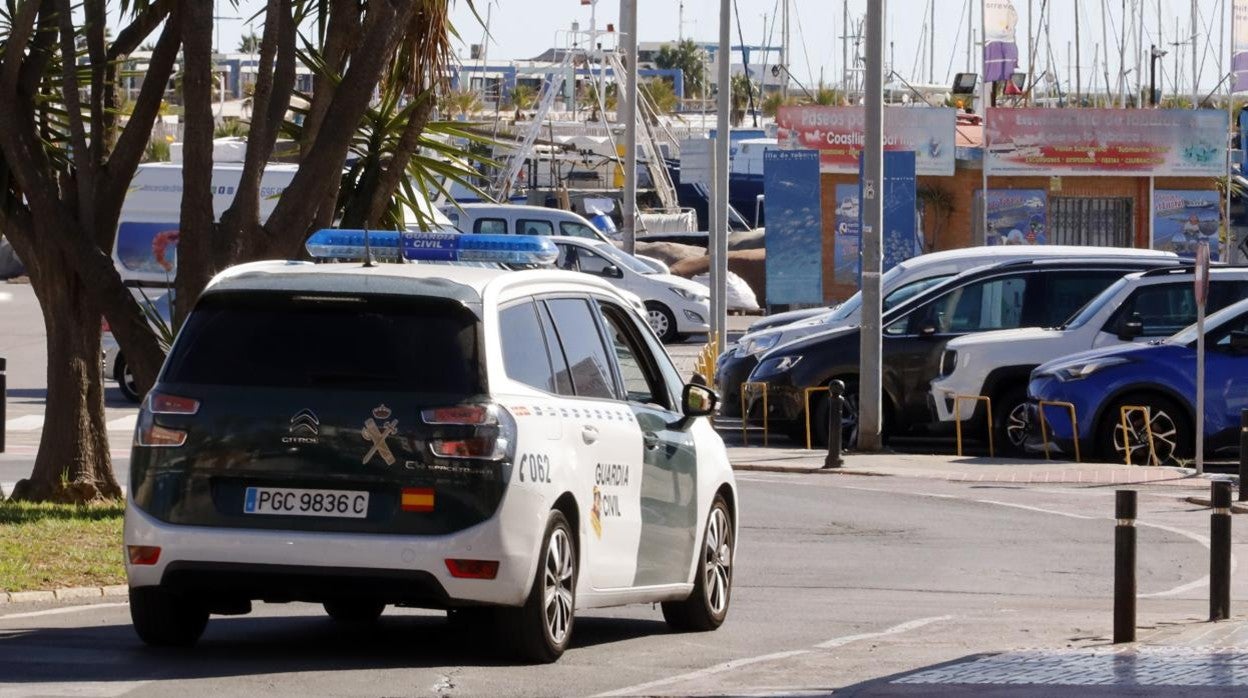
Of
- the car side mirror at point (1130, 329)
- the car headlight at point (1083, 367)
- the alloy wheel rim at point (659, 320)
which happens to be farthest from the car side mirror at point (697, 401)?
the alloy wheel rim at point (659, 320)

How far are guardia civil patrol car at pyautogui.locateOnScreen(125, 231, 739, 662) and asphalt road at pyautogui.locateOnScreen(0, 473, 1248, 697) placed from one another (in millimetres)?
327

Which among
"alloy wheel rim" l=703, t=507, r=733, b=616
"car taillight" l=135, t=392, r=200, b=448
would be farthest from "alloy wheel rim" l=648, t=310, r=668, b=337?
"car taillight" l=135, t=392, r=200, b=448

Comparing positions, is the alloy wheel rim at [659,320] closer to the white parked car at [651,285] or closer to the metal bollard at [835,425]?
the white parked car at [651,285]

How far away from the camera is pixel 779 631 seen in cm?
1049

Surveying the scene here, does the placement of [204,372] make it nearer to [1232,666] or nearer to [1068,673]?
[1068,673]

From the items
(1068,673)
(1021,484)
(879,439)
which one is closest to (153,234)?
(879,439)

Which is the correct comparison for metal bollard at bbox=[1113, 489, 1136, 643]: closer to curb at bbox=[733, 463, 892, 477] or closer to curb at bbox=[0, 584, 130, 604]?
curb at bbox=[0, 584, 130, 604]

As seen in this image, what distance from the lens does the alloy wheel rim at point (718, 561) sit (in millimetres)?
10492

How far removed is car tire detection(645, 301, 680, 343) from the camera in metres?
37.6

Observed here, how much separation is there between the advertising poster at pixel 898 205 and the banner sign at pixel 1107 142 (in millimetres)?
6023

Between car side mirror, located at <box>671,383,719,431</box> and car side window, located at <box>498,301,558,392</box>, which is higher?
car side window, located at <box>498,301,558,392</box>

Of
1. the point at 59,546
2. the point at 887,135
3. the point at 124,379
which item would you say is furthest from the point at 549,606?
the point at 887,135

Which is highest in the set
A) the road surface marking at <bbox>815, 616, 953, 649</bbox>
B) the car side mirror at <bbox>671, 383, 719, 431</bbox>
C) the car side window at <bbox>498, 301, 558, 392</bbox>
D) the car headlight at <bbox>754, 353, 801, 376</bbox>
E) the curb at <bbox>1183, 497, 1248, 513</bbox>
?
the car side window at <bbox>498, 301, 558, 392</bbox>

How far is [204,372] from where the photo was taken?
8562 mm
